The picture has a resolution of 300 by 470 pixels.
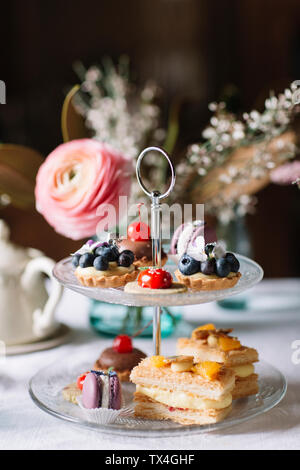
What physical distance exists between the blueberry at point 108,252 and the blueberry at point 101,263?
2 centimetres

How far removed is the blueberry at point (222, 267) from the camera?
3.12 ft

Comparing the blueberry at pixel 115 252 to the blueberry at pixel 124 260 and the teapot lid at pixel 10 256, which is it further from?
the teapot lid at pixel 10 256

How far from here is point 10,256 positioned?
1.26 metres

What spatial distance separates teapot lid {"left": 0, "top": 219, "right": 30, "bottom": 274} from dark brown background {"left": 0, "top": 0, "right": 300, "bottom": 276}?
283 cm

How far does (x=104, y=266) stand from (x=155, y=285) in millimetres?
111

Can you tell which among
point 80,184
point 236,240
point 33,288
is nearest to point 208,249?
point 80,184

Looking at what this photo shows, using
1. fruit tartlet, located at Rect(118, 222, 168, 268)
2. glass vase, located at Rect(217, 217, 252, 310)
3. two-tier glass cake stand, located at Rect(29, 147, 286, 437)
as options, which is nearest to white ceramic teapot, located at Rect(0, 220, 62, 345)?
two-tier glass cake stand, located at Rect(29, 147, 286, 437)

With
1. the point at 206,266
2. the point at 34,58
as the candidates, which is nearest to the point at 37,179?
the point at 206,266

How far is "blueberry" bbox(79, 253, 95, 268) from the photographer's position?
100 centimetres

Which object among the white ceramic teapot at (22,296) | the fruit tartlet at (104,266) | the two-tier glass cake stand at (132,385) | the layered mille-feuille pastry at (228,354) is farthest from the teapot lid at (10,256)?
the layered mille-feuille pastry at (228,354)

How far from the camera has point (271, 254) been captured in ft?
12.6

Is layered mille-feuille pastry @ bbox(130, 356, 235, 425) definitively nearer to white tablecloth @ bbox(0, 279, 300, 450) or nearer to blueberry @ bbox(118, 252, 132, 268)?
white tablecloth @ bbox(0, 279, 300, 450)

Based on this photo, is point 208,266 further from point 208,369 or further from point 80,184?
point 80,184
